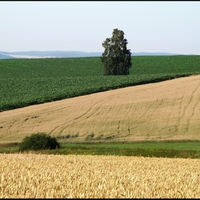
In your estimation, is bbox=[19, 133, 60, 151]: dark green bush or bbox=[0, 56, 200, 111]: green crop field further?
bbox=[0, 56, 200, 111]: green crop field

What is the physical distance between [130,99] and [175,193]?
41.8 m

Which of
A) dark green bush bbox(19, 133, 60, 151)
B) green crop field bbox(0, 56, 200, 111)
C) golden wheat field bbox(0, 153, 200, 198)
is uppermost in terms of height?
golden wheat field bbox(0, 153, 200, 198)

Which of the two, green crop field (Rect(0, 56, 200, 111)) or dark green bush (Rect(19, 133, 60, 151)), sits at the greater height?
dark green bush (Rect(19, 133, 60, 151))

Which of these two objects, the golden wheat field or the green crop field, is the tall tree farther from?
the golden wheat field

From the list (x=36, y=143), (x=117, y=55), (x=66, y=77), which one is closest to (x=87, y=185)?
(x=36, y=143)

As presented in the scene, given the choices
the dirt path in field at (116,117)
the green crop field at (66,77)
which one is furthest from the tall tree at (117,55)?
the dirt path in field at (116,117)

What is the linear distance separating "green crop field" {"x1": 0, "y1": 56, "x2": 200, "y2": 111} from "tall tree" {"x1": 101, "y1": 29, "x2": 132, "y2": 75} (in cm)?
619

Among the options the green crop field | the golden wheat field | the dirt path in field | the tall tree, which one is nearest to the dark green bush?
the dirt path in field

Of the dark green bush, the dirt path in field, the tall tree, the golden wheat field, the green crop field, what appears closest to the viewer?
the golden wheat field

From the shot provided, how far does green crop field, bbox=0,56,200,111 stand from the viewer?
198 feet

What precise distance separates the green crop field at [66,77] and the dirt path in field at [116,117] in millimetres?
4775

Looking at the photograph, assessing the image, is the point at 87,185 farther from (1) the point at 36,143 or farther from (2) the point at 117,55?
(2) the point at 117,55

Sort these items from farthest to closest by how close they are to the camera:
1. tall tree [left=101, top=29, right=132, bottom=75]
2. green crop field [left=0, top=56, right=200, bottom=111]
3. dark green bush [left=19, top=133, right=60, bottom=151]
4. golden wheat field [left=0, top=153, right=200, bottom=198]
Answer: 1. tall tree [left=101, top=29, right=132, bottom=75]
2. green crop field [left=0, top=56, right=200, bottom=111]
3. dark green bush [left=19, top=133, right=60, bottom=151]
4. golden wheat field [left=0, top=153, right=200, bottom=198]

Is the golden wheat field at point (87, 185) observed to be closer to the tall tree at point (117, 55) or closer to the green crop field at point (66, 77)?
the green crop field at point (66, 77)
